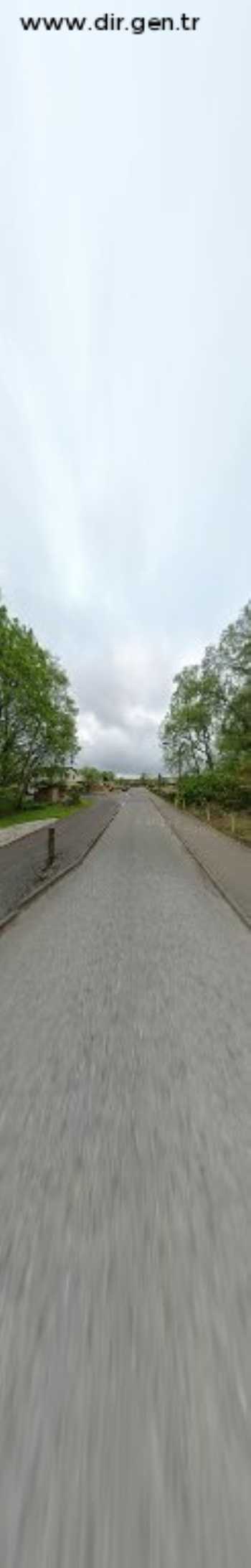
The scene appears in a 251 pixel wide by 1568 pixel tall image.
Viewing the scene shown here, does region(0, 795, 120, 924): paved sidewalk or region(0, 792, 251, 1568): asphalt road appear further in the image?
region(0, 795, 120, 924): paved sidewalk

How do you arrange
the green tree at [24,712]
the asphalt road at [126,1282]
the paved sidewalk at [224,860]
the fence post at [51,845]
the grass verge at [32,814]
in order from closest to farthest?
1. the asphalt road at [126,1282]
2. the paved sidewalk at [224,860]
3. the fence post at [51,845]
4. the grass verge at [32,814]
5. the green tree at [24,712]

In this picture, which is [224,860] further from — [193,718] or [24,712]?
[193,718]

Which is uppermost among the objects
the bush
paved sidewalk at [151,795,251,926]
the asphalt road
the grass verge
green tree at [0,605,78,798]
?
green tree at [0,605,78,798]

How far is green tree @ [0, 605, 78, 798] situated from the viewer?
28422mm

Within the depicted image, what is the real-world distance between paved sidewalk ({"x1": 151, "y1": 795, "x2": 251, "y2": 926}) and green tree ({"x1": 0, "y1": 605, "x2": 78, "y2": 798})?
1061cm

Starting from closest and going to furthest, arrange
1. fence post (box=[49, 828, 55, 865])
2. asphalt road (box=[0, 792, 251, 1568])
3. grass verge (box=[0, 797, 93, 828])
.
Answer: asphalt road (box=[0, 792, 251, 1568]) → fence post (box=[49, 828, 55, 865]) → grass verge (box=[0, 797, 93, 828])

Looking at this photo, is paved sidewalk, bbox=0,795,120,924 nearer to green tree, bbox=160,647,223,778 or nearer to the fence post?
the fence post

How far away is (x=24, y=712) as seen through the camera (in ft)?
97.8

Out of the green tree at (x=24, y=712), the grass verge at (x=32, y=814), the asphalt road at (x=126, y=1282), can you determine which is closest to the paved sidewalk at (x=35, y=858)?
the grass verge at (x=32, y=814)

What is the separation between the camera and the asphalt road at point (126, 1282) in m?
1.38

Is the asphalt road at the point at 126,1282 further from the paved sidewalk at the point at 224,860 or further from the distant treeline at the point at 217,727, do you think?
the distant treeline at the point at 217,727

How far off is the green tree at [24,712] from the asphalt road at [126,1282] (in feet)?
82.6

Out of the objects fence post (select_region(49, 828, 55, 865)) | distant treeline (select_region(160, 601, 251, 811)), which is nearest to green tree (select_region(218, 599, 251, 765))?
distant treeline (select_region(160, 601, 251, 811))

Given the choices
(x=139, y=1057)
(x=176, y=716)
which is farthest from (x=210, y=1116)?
(x=176, y=716)
